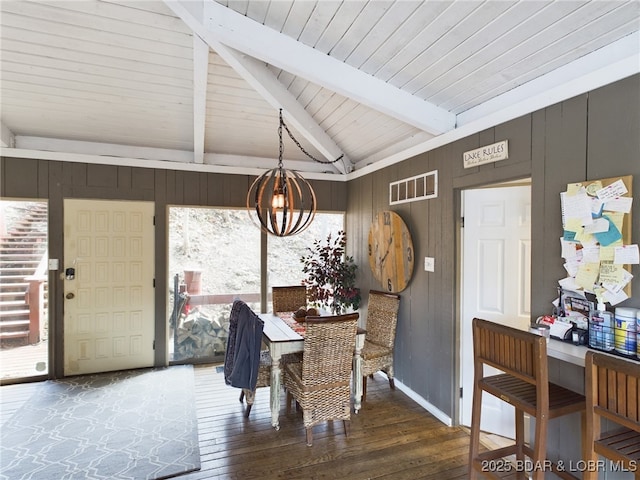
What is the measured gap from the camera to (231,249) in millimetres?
4441

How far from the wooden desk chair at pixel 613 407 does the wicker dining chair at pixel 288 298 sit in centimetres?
299

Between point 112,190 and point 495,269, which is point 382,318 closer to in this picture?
point 495,269

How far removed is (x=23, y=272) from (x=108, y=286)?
83 cm

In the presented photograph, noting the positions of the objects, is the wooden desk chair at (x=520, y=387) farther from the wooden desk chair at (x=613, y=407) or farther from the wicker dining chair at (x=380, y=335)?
the wicker dining chair at (x=380, y=335)

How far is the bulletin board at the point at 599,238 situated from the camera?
170cm

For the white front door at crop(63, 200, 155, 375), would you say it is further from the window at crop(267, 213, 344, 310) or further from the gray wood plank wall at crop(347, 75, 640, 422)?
the gray wood plank wall at crop(347, 75, 640, 422)

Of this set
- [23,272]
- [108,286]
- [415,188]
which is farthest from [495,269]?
[23,272]

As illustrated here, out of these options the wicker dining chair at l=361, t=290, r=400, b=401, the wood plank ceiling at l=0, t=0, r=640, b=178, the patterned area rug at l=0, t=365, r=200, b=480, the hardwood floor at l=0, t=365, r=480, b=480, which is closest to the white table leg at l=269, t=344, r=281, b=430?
the hardwood floor at l=0, t=365, r=480, b=480

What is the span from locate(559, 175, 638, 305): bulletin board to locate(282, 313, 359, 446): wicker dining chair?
1.45 m

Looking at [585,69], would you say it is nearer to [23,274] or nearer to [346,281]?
[346,281]

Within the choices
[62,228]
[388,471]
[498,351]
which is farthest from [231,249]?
[498,351]

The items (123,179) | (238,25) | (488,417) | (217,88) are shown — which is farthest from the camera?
(123,179)

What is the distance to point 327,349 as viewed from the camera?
2.59 m

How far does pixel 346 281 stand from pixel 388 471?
2.36 m
